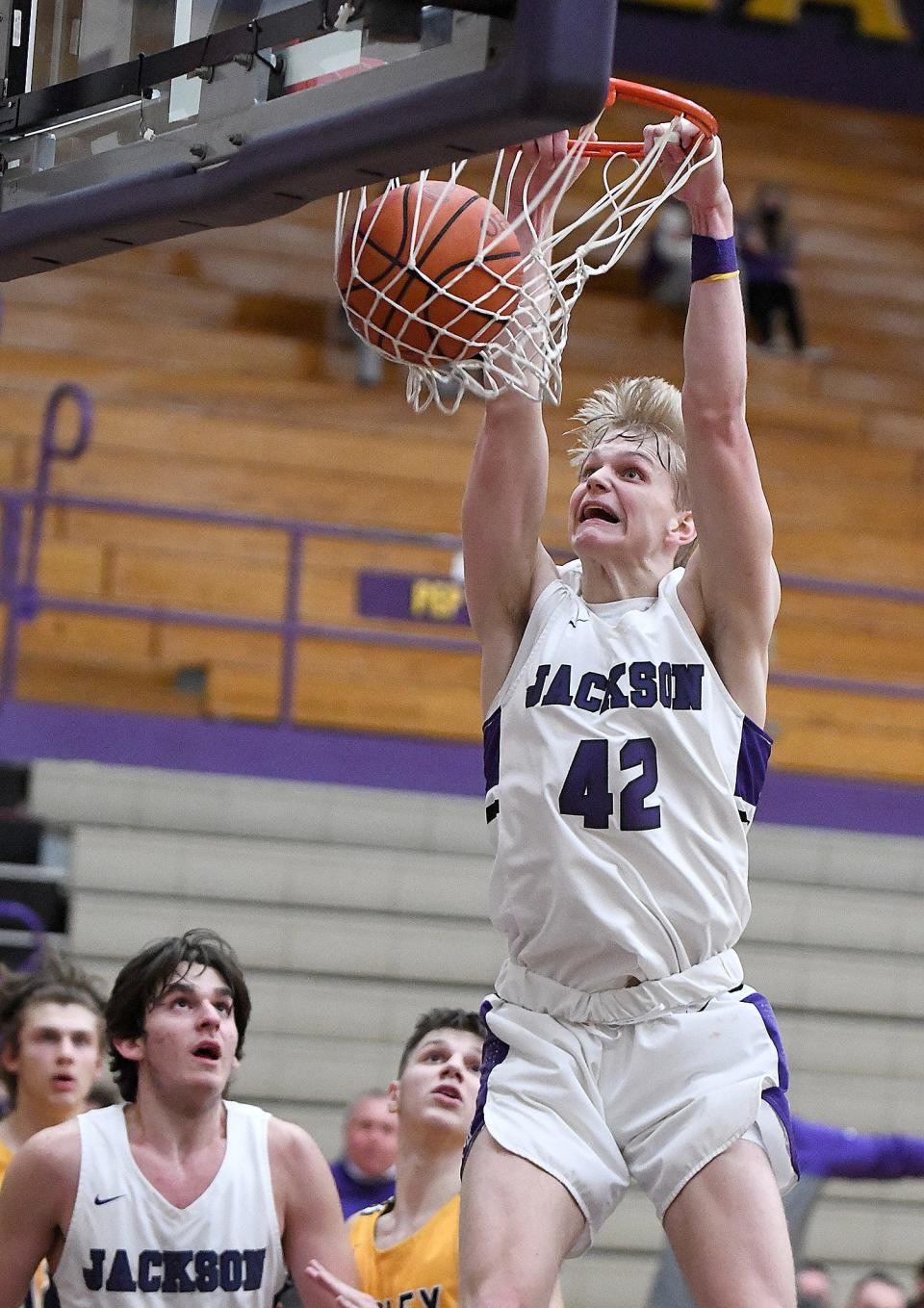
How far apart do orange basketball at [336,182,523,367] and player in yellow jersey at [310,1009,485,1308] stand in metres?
1.81

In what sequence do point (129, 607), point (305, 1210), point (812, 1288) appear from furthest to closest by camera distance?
point (129, 607), point (812, 1288), point (305, 1210)

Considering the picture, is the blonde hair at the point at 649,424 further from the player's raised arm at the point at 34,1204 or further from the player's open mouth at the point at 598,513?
the player's raised arm at the point at 34,1204

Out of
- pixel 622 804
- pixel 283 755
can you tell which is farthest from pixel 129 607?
pixel 622 804

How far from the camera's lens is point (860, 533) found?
526 inches

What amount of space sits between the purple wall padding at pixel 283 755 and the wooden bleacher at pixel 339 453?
139 centimetres

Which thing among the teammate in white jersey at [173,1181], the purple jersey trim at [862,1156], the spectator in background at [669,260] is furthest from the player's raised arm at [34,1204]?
the spectator in background at [669,260]

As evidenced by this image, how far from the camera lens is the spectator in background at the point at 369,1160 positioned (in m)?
6.38

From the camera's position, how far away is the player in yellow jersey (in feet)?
15.1

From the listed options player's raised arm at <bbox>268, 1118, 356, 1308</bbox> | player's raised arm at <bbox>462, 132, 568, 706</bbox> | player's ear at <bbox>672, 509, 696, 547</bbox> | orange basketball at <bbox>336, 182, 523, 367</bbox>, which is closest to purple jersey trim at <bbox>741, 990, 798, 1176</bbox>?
player's raised arm at <bbox>462, 132, 568, 706</bbox>

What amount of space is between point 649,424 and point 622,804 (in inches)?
31.2

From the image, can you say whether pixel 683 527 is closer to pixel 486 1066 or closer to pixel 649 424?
pixel 649 424

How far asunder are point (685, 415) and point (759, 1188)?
1.34m

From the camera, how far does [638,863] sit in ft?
11.9

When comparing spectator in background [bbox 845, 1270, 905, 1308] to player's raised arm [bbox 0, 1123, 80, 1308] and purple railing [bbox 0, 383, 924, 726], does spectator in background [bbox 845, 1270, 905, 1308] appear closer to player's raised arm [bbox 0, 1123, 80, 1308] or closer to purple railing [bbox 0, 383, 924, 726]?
player's raised arm [bbox 0, 1123, 80, 1308]
